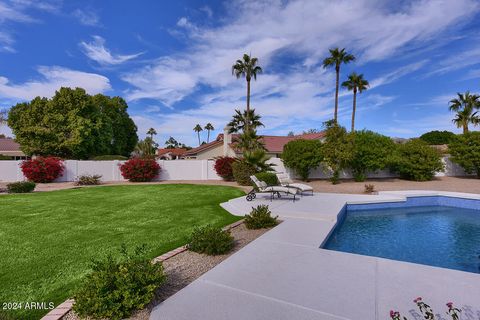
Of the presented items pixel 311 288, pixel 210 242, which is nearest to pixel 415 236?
pixel 311 288

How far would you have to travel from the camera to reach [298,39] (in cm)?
1759

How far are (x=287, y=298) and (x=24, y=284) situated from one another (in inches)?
164

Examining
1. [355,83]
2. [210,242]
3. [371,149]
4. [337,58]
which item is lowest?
[210,242]

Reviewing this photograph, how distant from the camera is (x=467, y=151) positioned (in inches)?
871

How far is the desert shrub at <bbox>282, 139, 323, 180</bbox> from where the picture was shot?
67.5ft

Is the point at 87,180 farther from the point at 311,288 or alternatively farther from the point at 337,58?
the point at 337,58

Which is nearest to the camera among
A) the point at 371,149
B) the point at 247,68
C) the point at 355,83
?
the point at 371,149

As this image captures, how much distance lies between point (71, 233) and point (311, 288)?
6.38 meters

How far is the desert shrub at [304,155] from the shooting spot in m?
20.6

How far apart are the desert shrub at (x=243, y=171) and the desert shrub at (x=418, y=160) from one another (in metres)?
12.1

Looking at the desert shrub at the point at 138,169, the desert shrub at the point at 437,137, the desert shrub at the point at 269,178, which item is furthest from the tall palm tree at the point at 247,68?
the desert shrub at the point at 437,137

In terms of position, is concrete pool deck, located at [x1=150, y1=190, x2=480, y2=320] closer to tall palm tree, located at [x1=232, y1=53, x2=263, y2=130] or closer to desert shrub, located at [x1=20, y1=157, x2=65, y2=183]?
desert shrub, located at [x1=20, y1=157, x2=65, y2=183]

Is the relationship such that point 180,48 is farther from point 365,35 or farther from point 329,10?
point 365,35

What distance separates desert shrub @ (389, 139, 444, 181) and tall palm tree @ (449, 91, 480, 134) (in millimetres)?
18668
